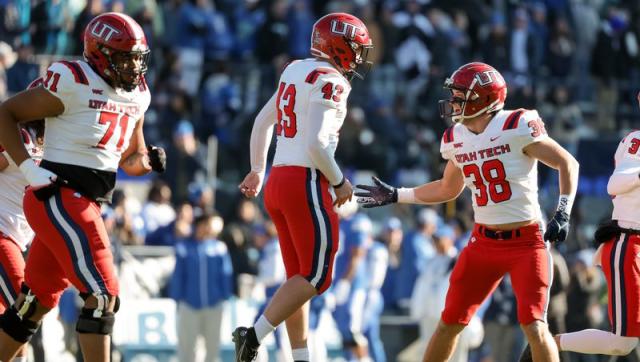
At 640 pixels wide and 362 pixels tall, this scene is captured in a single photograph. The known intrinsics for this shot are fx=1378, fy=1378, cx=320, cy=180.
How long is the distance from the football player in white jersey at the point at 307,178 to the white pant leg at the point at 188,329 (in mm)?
5572

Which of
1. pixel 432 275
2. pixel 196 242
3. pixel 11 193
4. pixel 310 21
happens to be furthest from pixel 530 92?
pixel 11 193

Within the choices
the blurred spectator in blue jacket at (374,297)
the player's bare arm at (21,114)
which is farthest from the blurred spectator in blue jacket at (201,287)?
the player's bare arm at (21,114)

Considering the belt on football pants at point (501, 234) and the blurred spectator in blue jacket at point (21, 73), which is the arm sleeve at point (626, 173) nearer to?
the belt on football pants at point (501, 234)

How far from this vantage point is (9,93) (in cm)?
1584

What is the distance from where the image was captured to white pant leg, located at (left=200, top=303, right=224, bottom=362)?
45.8ft

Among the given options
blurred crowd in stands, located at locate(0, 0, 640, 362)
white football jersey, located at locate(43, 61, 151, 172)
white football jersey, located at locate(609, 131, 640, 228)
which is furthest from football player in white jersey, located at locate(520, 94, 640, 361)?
blurred crowd in stands, located at locate(0, 0, 640, 362)

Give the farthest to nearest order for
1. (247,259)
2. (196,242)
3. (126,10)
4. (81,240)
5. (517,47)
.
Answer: (517,47) → (126,10) → (247,259) → (196,242) → (81,240)

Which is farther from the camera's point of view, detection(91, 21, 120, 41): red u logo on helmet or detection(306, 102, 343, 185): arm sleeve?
detection(306, 102, 343, 185): arm sleeve

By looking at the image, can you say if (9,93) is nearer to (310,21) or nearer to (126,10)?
(126,10)

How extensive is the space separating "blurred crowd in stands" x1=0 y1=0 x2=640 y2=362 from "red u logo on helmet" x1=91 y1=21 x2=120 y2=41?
6000 millimetres

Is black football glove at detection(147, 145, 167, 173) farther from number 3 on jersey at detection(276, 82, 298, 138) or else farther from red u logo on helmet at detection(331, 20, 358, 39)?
red u logo on helmet at detection(331, 20, 358, 39)

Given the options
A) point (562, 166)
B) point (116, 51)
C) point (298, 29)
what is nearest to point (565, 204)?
point (562, 166)

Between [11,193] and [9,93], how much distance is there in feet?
24.7

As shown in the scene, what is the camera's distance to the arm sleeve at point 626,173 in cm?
877
